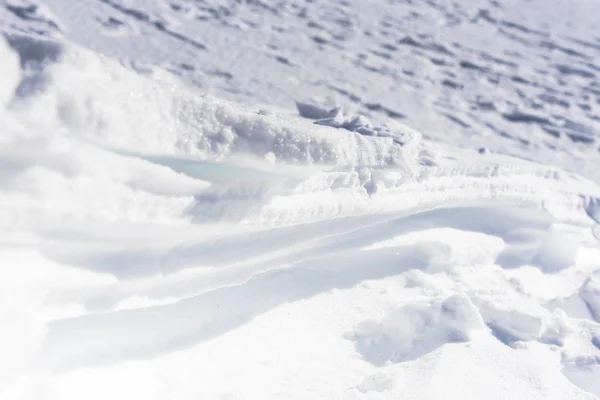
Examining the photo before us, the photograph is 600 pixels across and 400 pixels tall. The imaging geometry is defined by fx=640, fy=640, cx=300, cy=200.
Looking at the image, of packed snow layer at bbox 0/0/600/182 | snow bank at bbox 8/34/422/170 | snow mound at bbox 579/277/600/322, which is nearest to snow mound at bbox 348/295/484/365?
snow bank at bbox 8/34/422/170

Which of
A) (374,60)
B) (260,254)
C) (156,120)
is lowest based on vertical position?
(374,60)

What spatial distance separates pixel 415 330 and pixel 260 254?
466 mm

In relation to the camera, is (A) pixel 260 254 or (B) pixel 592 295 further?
(B) pixel 592 295

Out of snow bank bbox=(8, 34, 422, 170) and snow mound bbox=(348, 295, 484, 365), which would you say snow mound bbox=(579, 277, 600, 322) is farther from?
Result: snow bank bbox=(8, 34, 422, 170)

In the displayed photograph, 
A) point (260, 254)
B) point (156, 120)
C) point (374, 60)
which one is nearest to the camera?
point (156, 120)

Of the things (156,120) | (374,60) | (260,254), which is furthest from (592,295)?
(374,60)

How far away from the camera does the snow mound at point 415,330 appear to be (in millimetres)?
1640

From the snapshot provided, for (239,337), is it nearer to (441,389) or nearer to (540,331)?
(441,389)

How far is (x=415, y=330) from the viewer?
1.72 meters

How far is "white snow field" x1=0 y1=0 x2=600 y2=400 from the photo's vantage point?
49.3 inches

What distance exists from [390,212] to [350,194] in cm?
22

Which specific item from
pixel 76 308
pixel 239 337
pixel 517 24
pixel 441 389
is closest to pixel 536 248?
pixel 441 389

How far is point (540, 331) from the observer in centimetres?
189

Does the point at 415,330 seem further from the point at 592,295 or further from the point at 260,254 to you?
the point at 592,295
